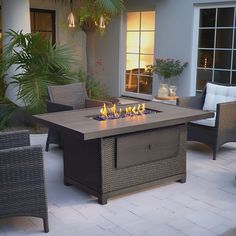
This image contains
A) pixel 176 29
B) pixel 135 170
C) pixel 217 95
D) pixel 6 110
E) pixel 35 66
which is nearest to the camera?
pixel 135 170

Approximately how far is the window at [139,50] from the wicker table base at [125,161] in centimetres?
509

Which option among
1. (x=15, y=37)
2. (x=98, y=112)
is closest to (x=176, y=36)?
(x=15, y=37)

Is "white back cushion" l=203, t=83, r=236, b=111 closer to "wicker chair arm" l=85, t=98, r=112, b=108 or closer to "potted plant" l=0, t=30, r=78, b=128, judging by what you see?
"wicker chair arm" l=85, t=98, r=112, b=108

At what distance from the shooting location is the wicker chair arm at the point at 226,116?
4.96 meters

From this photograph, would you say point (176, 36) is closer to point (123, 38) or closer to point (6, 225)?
point (123, 38)

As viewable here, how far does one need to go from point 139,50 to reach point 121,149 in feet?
19.2

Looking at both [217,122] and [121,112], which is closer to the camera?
[121,112]

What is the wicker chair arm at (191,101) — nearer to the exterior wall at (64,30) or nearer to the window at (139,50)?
the window at (139,50)

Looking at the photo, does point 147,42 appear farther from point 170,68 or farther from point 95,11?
point 95,11

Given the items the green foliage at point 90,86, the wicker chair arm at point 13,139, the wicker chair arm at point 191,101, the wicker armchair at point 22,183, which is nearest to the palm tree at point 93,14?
the green foliage at point 90,86

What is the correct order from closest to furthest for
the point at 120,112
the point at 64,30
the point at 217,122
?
1. the point at 120,112
2. the point at 217,122
3. the point at 64,30

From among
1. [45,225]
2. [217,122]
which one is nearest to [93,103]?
[217,122]

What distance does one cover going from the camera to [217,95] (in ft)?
18.5

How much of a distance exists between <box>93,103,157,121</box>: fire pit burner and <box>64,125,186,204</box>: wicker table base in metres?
0.33
